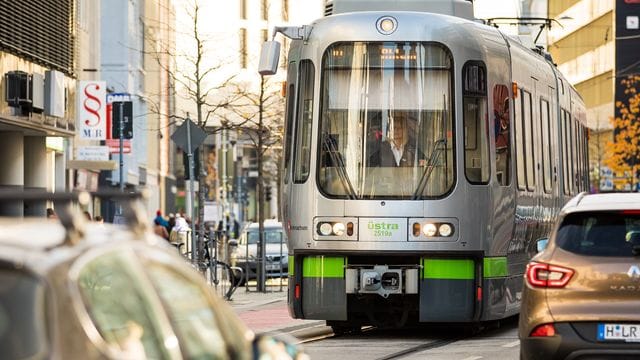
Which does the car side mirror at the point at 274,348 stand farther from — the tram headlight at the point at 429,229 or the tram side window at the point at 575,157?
the tram side window at the point at 575,157

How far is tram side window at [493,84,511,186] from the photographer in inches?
738

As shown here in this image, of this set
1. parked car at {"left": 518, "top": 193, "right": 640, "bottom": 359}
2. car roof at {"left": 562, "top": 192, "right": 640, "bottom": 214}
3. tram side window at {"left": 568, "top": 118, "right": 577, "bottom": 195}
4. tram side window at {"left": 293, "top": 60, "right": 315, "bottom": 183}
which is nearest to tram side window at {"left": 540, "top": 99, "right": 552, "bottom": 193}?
tram side window at {"left": 568, "top": 118, "right": 577, "bottom": 195}

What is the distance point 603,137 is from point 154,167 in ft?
135

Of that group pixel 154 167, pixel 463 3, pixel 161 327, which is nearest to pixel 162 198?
pixel 154 167

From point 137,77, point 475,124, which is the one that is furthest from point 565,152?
point 137,77

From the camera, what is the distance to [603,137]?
349 feet

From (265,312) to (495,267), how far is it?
787 centimetres

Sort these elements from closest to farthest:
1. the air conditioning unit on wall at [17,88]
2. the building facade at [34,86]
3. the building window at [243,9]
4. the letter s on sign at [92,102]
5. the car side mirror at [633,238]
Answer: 1. the car side mirror at [633,238]
2. the air conditioning unit on wall at [17,88]
3. the building facade at [34,86]
4. the letter s on sign at [92,102]
5. the building window at [243,9]

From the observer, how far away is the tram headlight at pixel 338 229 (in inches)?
709

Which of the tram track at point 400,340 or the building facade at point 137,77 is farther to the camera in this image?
the building facade at point 137,77

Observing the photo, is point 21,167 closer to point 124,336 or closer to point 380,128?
point 380,128

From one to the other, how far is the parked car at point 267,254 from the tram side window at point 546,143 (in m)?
12.5

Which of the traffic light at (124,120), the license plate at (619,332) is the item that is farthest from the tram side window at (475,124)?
the traffic light at (124,120)

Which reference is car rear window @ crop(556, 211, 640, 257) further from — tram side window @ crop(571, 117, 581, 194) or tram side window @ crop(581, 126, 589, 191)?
tram side window @ crop(581, 126, 589, 191)
